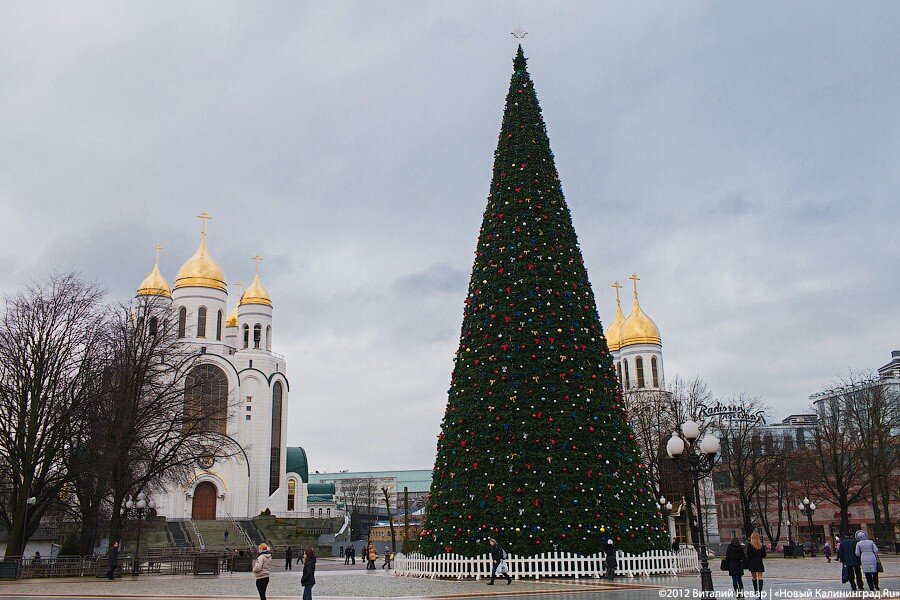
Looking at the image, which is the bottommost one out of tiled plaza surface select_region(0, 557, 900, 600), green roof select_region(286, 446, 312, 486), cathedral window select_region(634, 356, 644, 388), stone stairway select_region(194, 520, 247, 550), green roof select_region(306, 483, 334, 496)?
stone stairway select_region(194, 520, 247, 550)

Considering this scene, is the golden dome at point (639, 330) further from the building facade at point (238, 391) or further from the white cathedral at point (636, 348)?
the building facade at point (238, 391)

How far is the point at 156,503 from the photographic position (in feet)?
187

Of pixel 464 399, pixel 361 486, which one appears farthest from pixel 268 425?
pixel 361 486

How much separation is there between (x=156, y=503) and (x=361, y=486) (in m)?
81.7

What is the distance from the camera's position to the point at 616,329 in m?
65.9

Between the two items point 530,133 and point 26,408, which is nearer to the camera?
point 530,133

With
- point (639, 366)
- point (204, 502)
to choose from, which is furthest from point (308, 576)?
point (639, 366)

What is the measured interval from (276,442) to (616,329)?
95.4 ft

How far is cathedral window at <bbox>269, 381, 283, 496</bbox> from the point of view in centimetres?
6331

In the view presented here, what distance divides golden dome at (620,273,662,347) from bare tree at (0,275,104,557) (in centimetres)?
4508

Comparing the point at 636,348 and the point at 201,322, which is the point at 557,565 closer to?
the point at 636,348

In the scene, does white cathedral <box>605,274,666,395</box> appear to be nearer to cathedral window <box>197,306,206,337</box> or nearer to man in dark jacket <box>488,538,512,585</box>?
cathedral window <box>197,306,206,337</box>

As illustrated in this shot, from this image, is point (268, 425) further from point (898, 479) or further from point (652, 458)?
point (898, 479)

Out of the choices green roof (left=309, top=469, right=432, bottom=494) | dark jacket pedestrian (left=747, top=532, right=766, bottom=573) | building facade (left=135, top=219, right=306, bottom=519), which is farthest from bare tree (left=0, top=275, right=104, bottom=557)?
green roof (left=309, top=469, right=432, bottom=494)
